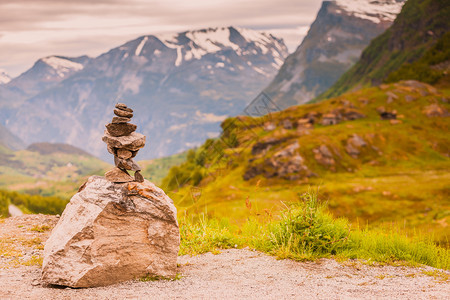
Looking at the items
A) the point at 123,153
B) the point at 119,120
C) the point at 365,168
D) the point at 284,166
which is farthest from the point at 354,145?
the point at 119,120

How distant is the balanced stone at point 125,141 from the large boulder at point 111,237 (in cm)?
145

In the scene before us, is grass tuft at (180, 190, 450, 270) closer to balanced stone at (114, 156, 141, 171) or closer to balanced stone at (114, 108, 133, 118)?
balanced stone at (114, 156, 141, 171)

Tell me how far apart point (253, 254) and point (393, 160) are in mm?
110233

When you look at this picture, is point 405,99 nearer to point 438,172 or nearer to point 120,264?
point 438,172

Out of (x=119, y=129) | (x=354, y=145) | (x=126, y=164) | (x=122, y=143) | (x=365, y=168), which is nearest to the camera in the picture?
(x=122, y=143)

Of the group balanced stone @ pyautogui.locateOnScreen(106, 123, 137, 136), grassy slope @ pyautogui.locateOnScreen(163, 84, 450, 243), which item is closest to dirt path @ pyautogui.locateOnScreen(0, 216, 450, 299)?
balanced stone @ pyautogui.locateOnScreen(106, 123, 137, 136)

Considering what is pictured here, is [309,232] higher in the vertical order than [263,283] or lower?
higher

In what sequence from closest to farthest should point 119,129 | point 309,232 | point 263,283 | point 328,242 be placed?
point 263,283 → point 119,129 → point 328,242 → point 309,232

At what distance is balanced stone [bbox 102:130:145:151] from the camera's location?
51.1ft

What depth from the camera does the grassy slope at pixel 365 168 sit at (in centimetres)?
8519

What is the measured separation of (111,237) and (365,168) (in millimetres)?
108464

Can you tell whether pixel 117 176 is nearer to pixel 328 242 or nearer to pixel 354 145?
pixel 328 242

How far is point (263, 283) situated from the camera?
13789 mm

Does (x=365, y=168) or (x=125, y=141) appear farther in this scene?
(x=365, y=168)
